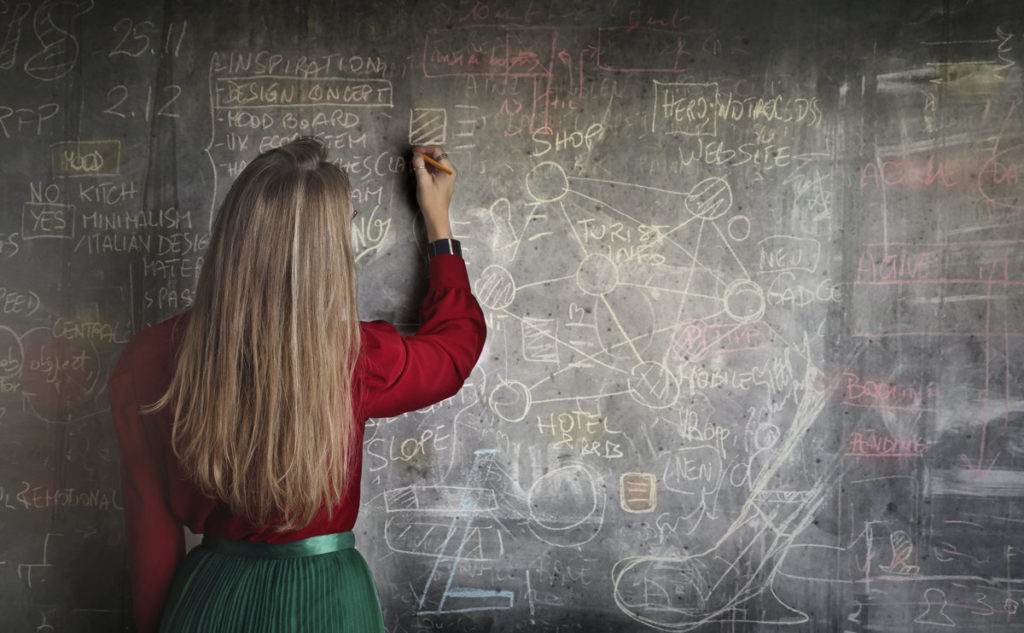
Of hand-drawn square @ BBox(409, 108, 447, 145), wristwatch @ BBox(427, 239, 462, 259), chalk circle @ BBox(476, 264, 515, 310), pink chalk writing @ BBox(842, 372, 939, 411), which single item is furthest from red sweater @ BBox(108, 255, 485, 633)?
pink chalk writing @ BBox(842, 372, 939, 411)

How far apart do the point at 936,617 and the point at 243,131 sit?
322cm

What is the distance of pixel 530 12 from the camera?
8.02 feet

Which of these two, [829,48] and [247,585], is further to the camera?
[829,48]

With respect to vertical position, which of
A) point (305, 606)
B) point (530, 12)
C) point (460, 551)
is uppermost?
point (530, 12)

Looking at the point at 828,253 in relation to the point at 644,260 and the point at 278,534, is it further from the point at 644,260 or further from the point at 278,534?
the point at 278,534

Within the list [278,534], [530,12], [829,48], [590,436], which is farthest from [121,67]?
[829,48]

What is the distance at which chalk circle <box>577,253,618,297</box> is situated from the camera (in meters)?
2.44

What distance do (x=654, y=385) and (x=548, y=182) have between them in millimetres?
875

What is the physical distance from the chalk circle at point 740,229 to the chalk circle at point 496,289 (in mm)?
852

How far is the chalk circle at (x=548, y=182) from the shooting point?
2441 millimetres

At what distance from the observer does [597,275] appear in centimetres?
A: 244

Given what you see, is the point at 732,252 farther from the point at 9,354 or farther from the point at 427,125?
the point at 9,354

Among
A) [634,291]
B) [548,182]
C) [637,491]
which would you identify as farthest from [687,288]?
[637,491]

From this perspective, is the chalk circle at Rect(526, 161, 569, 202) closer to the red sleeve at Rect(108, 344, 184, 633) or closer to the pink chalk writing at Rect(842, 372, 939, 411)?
the pink chalk writing at Rect(842, 372, 939, 411)
